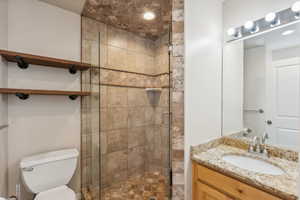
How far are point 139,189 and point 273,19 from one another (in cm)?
215

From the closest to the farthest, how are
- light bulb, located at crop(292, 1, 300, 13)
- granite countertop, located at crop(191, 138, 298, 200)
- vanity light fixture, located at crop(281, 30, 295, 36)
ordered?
granite countertop, located at crop(191, 138, 298, 200)
light bulb, located at crop(292, 1, 300, 13)
vanity light fixture, located at crop(281, 30, 295, 36)

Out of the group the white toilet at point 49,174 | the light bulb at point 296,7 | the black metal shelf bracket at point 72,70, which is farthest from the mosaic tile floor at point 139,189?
the light bulb at point 296,7

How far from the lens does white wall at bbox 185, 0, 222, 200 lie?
4.20ft

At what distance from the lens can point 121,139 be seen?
6.03ft

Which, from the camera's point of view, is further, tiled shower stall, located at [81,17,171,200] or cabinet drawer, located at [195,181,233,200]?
tiled shower stall, located at [81,17,171,200]

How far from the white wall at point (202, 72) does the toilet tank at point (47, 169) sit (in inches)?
48.7

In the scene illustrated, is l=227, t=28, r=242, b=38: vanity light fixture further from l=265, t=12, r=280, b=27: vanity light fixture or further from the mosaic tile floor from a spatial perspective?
the mosaic tile floor

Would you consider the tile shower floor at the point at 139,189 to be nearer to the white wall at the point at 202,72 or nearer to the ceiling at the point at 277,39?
the white wall at the point at 202,72

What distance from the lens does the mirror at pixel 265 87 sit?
120 centimetres

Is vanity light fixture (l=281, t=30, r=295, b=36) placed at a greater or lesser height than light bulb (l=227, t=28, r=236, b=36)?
lesser

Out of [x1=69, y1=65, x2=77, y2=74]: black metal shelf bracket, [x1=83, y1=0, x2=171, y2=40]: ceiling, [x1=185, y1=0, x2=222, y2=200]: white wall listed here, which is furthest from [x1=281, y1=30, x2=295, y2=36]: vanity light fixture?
[x1=69, y1=65, x2=77, y2=74]: black metal shelf bracket

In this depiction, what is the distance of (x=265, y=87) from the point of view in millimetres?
1382

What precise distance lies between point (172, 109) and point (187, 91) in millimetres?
204

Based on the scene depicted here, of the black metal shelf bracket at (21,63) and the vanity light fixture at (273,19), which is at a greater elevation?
the vanity light fixture at (273,19)
